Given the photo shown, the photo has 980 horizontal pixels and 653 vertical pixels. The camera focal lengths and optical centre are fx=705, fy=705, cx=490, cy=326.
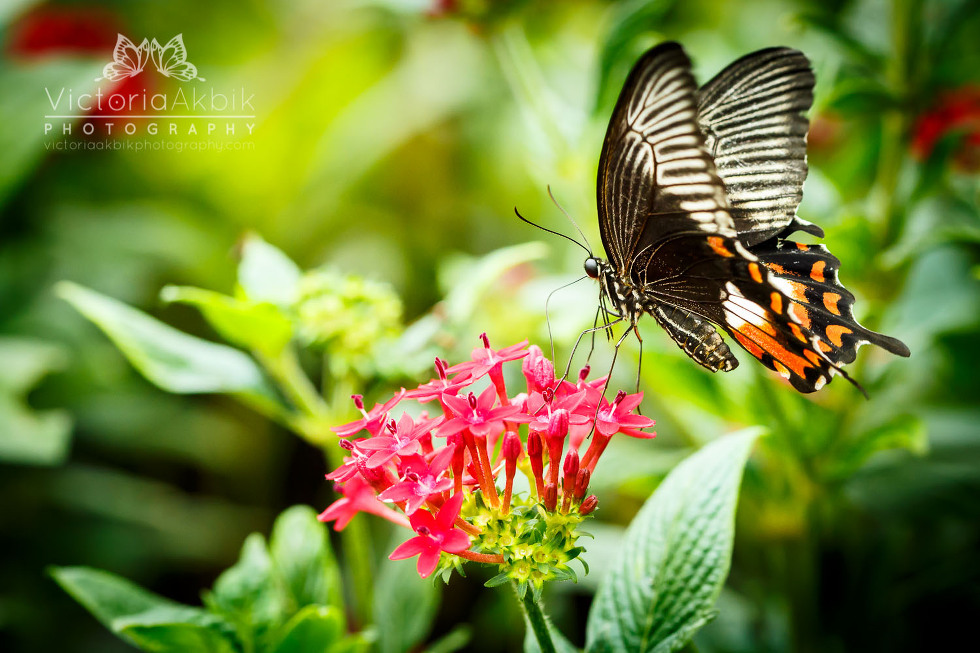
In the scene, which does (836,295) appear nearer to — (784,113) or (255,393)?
(784,113)

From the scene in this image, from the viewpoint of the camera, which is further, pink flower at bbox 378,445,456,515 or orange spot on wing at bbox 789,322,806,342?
orange spot on wing at bbox 789,322,806,342

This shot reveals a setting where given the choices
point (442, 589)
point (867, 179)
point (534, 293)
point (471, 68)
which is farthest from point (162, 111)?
point (867, 179)

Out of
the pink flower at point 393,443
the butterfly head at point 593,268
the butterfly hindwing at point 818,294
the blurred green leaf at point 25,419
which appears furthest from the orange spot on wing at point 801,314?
the blurred green leaf at point 25,419

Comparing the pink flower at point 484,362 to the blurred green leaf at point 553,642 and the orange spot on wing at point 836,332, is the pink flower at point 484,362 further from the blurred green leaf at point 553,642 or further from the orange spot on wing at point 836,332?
the orange spot on wing at point 836,332

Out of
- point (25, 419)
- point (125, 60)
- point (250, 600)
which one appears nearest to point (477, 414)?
point (250, 600)

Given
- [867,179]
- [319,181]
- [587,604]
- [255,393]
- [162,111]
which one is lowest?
[587,604]

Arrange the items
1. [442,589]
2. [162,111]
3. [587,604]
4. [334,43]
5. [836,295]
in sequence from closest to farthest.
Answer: [836,295] < [587,604] < [442,589] < [162,111] < [334,43]

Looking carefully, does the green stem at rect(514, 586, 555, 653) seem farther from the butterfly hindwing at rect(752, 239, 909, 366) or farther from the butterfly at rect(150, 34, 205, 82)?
the butterfly at rect(150, 34, 205, 82)

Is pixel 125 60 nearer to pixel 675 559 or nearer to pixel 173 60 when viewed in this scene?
pixel 173 60

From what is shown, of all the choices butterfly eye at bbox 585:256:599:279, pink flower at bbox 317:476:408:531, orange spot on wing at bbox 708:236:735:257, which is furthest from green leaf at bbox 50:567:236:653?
orange spot on wing at bbox 708:236:735:257
